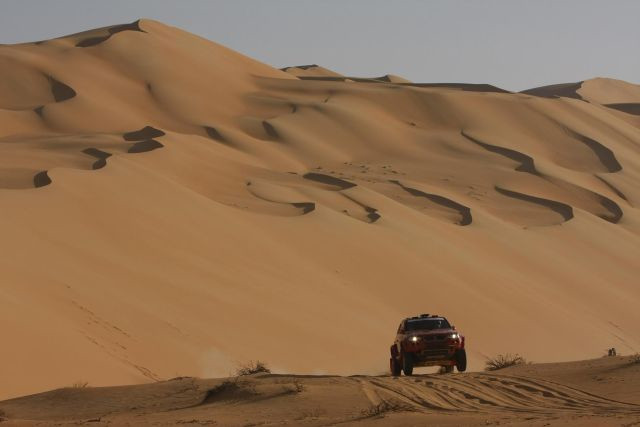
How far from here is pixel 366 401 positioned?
14.1m

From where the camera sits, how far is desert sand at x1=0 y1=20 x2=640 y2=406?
21781 mm

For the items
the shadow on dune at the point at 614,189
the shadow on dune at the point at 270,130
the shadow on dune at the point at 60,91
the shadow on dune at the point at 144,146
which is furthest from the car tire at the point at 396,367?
the shadow on dune at the point at 60,91

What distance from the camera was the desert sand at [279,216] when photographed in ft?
71.5

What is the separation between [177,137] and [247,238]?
14031 millimetres

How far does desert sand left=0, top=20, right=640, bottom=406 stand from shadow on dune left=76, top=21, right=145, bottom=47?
11.7 inches

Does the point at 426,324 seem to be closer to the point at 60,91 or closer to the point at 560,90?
the point at 60,91

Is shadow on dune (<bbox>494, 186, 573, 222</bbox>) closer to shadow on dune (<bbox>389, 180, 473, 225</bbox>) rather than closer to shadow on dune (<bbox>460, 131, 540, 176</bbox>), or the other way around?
shadow on dune (<bbox>460, 131, 540, 176</bbox>)

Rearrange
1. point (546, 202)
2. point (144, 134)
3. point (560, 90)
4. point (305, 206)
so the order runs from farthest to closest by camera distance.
Result: point (560, 90)
point (546, 202)
point (144, 134)
point (305, 206)

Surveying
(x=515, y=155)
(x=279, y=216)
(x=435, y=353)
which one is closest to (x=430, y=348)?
(x=435, y=353)

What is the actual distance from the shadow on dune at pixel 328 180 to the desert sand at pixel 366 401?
24685mm

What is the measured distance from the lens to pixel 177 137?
4288 cm

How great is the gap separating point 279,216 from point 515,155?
68.3 ft

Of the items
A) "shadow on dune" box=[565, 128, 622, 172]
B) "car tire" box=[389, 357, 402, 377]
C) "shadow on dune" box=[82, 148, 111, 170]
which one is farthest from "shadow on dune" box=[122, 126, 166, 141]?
"car tire" box=[389, 357, 402, 377]

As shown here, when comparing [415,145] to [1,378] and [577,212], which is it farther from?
[1,378]
